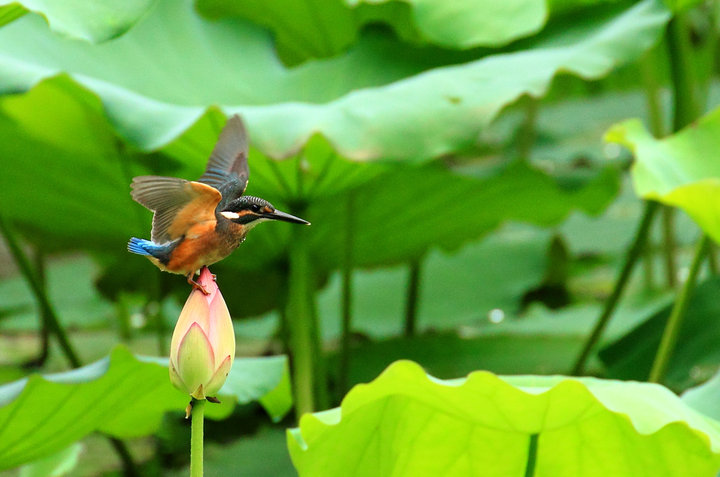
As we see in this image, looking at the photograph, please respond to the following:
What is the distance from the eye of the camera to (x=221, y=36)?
5.21ft

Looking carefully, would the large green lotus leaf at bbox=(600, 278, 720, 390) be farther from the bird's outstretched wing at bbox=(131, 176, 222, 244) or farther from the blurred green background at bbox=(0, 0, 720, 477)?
the bird's outstretched wing at bbox=(131, 176, 222, 244)

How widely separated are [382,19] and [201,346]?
50.6 inches

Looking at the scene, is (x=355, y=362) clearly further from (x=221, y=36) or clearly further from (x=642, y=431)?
(x=642, y=431)

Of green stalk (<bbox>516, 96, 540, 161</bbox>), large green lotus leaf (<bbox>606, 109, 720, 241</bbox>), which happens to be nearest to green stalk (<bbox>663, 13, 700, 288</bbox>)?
large green lotus leaf (<bbox>606, 109, 720, 241</bbox>)

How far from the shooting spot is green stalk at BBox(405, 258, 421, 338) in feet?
6.76

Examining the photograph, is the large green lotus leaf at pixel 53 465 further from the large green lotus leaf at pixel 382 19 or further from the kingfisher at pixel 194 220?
the large green lotus leaf at pixel 382 19

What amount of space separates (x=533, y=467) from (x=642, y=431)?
12 centimetres

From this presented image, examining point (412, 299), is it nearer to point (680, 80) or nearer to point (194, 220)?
point (680, 80)

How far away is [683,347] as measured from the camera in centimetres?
160

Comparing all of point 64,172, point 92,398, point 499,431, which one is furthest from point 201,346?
point 64,172

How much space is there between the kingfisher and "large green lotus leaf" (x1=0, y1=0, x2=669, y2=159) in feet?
1.48

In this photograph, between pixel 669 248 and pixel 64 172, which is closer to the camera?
pixel 64 172

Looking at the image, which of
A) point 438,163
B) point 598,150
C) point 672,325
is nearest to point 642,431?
point 672,325

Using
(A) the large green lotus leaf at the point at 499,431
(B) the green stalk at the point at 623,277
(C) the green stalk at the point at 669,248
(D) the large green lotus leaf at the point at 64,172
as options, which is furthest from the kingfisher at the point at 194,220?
(C) the green stalk at the point at 669,248
